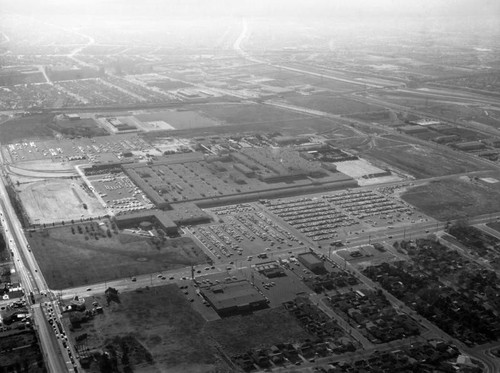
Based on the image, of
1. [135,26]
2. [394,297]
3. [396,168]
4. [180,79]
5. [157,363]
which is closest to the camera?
[157,363]

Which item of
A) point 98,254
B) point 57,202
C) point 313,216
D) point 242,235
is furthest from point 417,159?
point 98,254

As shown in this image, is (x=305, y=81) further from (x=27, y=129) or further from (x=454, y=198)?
(x=454, y=198)

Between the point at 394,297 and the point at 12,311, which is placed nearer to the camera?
the point at 12,311

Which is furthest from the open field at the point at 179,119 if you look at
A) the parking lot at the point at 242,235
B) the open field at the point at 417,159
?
the parking lot at the point at 242,235

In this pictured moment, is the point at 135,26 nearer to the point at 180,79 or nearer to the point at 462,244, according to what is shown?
the point at 180,79

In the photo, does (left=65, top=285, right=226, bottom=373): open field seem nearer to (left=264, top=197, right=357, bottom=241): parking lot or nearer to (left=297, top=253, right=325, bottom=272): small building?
(left=297, top=253, right=325, bottom=272): small building

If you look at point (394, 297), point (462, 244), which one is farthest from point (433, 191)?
point (394, 297)
